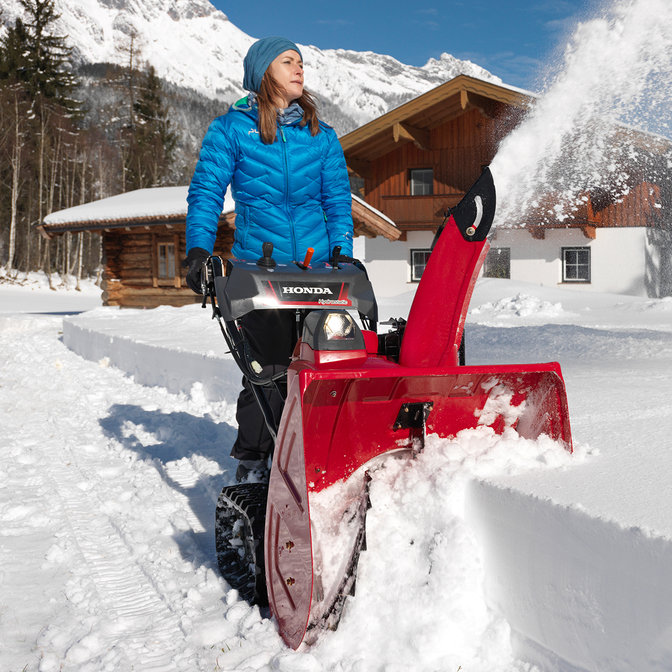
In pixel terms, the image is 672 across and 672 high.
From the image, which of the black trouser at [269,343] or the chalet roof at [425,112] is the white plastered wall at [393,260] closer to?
the chalet roof at [425,112]

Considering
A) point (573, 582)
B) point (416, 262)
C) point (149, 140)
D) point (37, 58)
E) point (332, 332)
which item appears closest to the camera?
point (573, 582)

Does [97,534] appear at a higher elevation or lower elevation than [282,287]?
lower

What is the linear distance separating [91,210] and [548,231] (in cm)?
1412

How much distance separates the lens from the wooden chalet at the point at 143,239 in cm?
1805

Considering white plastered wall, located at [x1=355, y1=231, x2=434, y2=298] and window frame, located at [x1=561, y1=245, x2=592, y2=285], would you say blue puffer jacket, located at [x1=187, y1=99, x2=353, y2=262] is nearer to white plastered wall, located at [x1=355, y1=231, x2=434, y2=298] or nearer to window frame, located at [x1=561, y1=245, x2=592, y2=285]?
window frame, located at [x1=561, y1=245, x2=592, y2=285]

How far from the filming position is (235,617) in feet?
7.47

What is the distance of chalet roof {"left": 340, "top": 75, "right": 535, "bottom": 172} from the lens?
58.6ft

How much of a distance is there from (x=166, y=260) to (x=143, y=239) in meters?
1.08

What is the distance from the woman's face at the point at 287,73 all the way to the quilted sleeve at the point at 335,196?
241 mm

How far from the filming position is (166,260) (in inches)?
781

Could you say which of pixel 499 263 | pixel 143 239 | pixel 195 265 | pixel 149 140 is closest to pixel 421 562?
pixel 195 265

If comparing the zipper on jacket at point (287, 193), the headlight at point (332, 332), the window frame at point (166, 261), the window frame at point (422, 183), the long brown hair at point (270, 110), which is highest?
the window frame at point (422, 183)

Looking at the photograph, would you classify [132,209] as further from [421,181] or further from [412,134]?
[421,181]

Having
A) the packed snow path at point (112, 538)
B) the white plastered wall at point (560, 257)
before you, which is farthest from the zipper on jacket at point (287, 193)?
the white plastered wall at point (560, 257)
